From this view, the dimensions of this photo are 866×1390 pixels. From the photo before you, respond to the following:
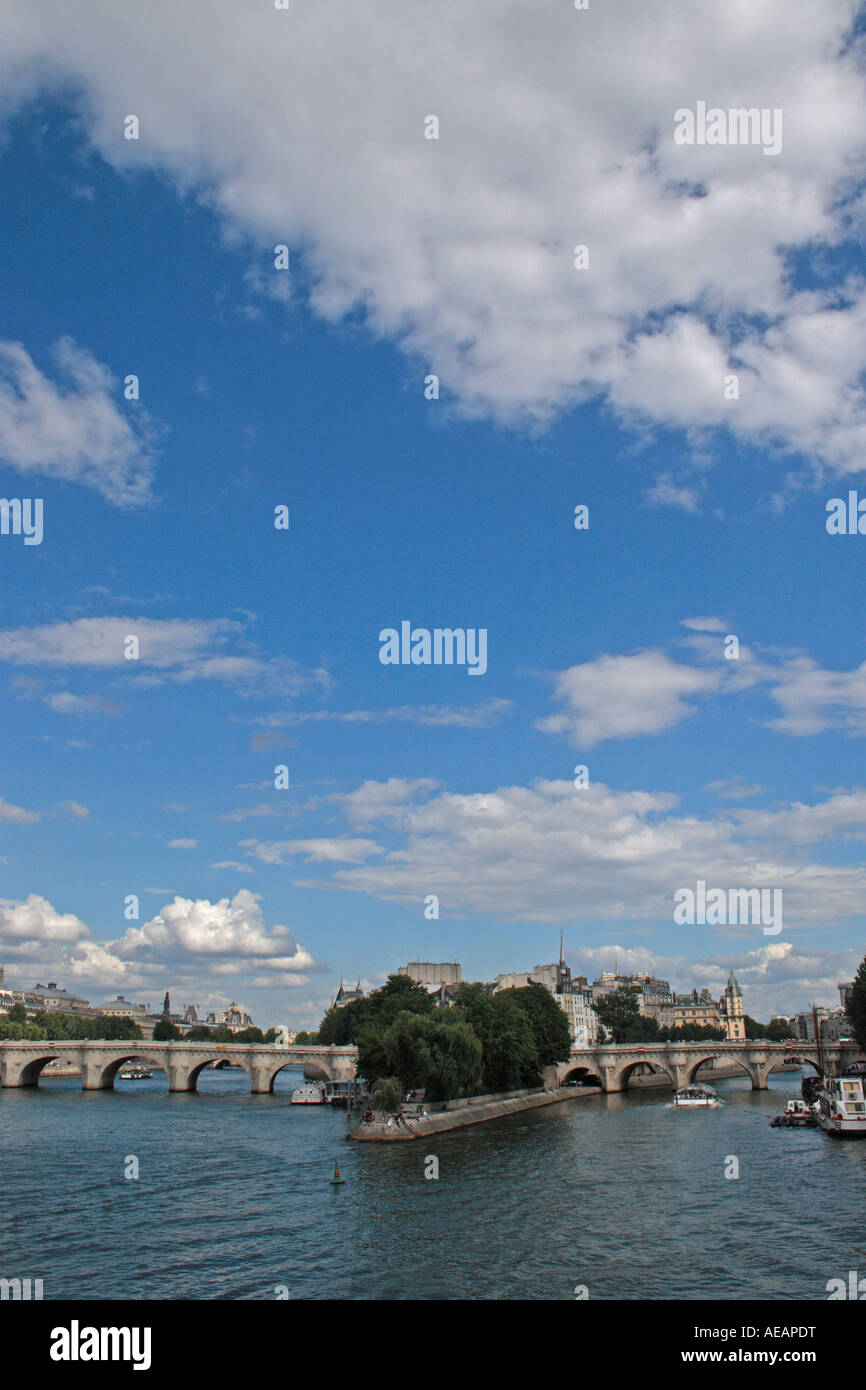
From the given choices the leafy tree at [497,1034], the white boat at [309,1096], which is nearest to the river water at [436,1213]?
the leafy tree at [497,1034]

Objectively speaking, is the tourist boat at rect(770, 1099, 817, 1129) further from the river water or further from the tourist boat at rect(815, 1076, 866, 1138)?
the river water

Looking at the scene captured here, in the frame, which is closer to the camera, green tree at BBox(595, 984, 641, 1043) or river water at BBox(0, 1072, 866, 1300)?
river water at BBox(0, 1072, 866, 1300)

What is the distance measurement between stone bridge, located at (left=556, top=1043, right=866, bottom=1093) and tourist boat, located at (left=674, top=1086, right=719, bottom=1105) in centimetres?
1148

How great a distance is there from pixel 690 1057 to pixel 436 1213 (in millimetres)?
90067

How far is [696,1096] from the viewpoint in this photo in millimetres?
107312

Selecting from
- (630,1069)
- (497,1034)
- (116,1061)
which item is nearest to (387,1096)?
(497,1034)

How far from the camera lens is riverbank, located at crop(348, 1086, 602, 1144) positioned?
227 ft

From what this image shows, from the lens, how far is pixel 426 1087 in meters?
78.8

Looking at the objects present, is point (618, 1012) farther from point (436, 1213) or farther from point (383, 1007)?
point (436, 1213)

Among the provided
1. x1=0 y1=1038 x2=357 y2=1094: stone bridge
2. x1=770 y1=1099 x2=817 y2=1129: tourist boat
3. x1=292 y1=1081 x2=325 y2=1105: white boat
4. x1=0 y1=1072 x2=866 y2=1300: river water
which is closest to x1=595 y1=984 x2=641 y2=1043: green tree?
x1=0 y1=1038 x2=357 y2=1094: stone bridge

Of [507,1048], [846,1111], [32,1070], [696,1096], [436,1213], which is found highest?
[436,1213]

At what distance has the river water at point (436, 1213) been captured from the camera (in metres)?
33.9

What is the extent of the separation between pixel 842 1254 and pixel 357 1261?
18526mm
